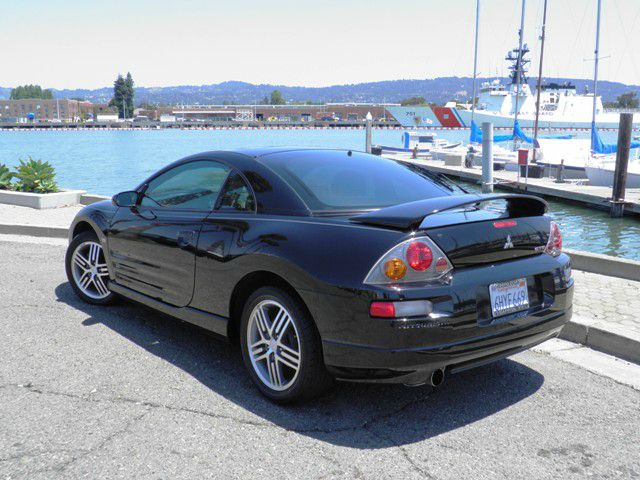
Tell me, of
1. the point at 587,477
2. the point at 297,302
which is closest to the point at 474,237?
the point at 297,302

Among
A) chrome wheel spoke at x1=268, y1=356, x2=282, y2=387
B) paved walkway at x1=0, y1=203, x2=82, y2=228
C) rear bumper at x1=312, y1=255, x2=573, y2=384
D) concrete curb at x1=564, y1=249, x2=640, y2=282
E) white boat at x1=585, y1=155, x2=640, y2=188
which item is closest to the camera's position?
rear bumper at x1=312, y1=255, x2=573, y2=384

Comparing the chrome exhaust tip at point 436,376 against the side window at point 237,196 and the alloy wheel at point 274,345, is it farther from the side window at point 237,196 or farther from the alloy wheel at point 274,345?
the side window at point 237,196

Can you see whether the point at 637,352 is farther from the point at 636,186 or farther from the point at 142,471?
the point at 636,186

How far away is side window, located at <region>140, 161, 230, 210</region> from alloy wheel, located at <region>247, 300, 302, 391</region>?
0.95 meters

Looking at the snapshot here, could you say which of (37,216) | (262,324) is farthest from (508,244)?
(37,216)

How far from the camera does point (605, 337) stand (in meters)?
4.78

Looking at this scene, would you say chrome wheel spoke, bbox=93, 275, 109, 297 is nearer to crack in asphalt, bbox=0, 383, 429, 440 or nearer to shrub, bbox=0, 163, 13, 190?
crack in asphalt, bbox=0, 383, 429, 440

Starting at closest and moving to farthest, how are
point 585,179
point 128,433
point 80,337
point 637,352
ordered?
point 128,433 → point 637,352 → point 80,337 → point 585,179

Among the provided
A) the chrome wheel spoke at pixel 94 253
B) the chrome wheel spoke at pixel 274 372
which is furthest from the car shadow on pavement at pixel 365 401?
the chrome wheel spoke at pixel 94 253

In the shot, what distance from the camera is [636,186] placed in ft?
69.7

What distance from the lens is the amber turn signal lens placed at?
321cm

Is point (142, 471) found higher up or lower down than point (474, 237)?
lower down

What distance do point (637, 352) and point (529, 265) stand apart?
1.56m

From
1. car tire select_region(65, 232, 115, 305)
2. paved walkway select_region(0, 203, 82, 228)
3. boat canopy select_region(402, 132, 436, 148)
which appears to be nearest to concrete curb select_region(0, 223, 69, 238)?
paved walkway select_region(0, 203, 82, 228)
